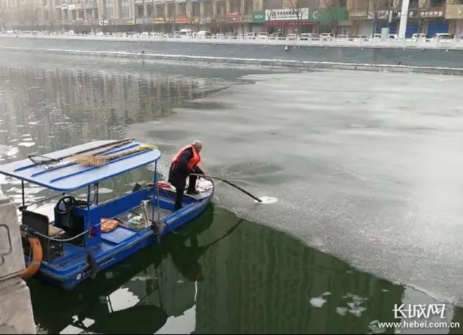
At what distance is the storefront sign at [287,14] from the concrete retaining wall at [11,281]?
168ft

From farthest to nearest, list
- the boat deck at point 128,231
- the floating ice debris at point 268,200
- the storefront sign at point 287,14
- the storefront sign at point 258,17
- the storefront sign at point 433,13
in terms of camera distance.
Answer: the storefront sign at point 258,17 < the storefront sign at point 287,14 < the storefront sign at point 433,13 < the floating ice debris at point 268,200 < the boat deck at point 128,231

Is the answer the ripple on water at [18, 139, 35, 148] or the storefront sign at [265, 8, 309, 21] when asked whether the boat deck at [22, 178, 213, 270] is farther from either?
the storefront sign at [265, 8, 309, 21]

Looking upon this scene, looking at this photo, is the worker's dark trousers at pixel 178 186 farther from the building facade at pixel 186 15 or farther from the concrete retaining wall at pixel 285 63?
the building facade at pixel 186 15

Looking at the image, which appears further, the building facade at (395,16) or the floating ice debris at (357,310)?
the building facade at (395,16)

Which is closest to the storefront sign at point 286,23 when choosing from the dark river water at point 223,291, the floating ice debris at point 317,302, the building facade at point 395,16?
the building facade at point 395,16

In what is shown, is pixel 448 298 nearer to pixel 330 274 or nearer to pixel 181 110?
pixel 330 274

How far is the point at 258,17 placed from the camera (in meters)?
57.1

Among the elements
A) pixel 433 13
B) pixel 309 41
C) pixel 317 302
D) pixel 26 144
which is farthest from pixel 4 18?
pixel 317 302

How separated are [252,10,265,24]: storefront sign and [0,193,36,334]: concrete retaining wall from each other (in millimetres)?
54869

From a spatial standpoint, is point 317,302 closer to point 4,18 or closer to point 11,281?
point 11,281

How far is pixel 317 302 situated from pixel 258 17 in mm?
54384

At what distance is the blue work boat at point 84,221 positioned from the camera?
652 cm

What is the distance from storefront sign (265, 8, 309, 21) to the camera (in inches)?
2090

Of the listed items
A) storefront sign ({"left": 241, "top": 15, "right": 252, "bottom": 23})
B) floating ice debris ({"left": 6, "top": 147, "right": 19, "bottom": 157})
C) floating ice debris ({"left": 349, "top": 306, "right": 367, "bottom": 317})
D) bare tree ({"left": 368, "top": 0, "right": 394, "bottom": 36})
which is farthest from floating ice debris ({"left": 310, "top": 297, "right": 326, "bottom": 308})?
storefront sign ({"left": 241, "top": 15, "right": 252, "bottom": 23})
